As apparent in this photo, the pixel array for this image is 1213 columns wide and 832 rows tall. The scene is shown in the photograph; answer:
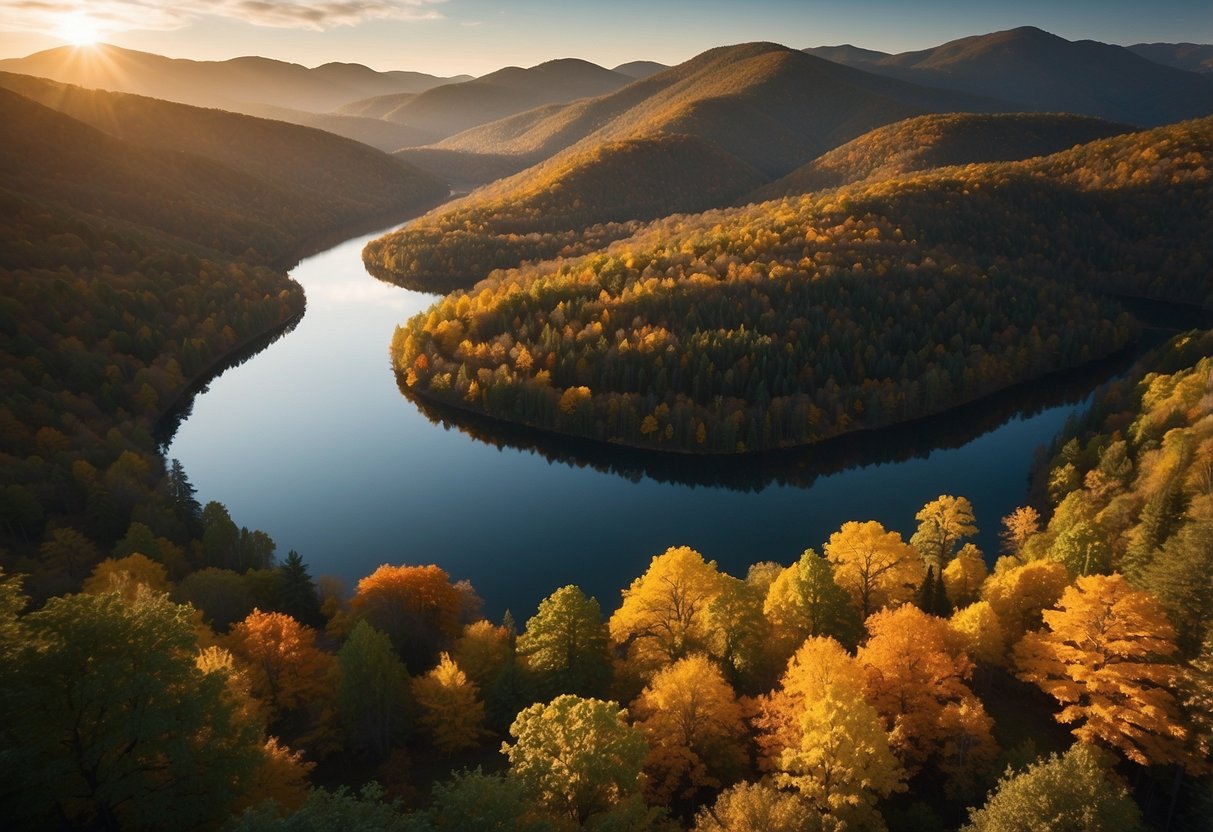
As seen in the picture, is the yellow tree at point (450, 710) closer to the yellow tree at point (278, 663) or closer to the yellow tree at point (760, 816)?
the yellow tree at point (278, 663)

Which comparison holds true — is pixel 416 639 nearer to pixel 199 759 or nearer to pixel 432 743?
pixel 432 743

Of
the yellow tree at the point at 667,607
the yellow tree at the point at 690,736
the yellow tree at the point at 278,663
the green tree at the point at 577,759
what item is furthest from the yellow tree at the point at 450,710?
the green tree at the point at 577,759

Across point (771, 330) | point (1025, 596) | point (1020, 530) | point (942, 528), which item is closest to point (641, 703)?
point (1025, 596)

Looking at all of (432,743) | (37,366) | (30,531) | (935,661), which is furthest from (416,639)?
(37,366)

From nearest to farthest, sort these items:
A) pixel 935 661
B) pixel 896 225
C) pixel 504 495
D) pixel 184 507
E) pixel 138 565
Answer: pixel 935 661 → pixel 138 565 → pixel 184 507 → pixel 504 495 → pixel 896 225

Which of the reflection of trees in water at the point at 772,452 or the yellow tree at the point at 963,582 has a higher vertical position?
the yellow tree at the point at 963,582

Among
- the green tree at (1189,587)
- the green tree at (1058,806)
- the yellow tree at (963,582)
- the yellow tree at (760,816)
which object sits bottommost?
the yellow tree at (963,582)
